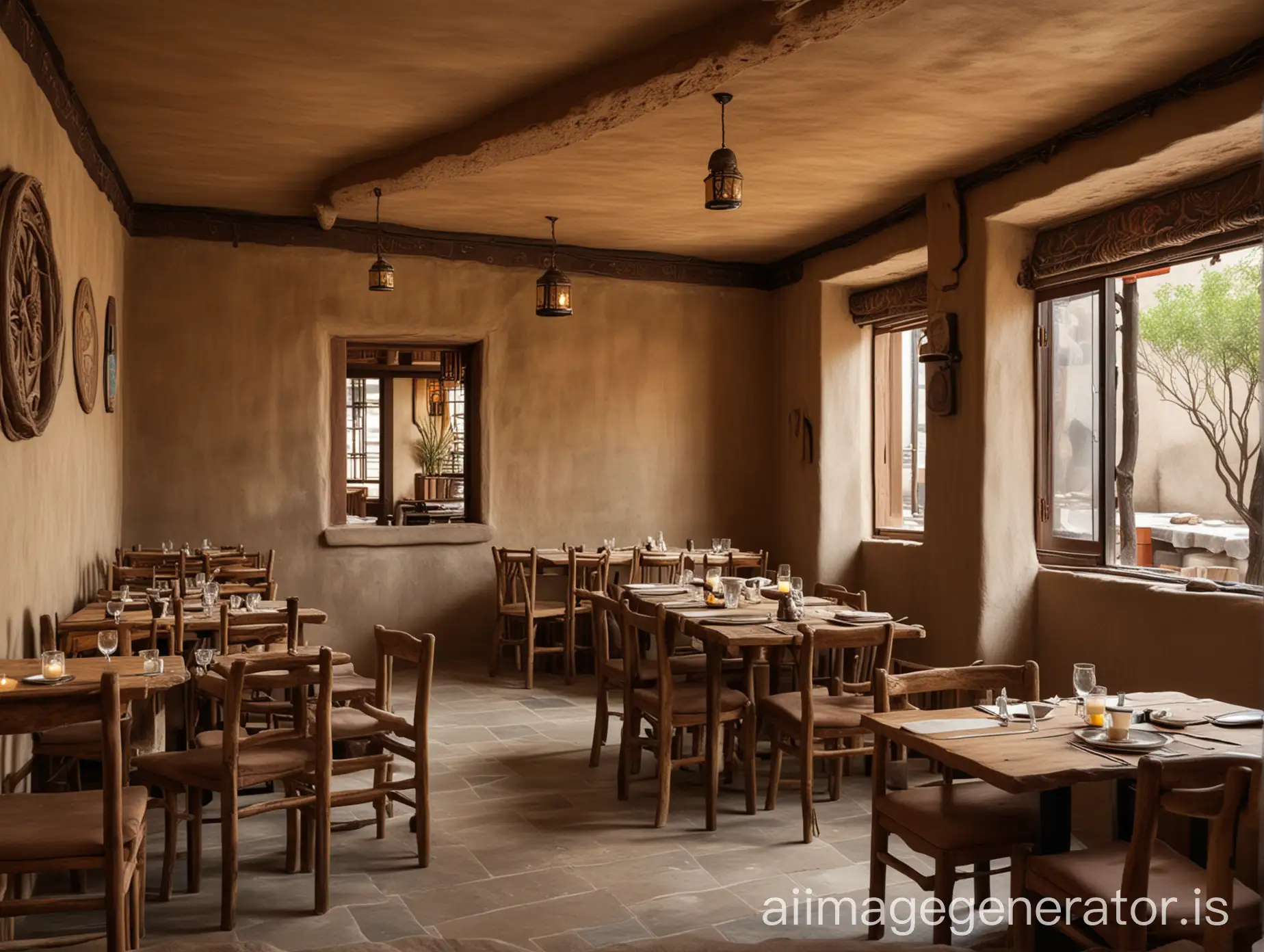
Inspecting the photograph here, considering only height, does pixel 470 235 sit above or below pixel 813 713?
above

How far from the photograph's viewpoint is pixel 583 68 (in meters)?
4.76

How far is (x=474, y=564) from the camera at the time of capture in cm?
811

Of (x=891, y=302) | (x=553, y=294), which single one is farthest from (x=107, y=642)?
(x=891, y=302)

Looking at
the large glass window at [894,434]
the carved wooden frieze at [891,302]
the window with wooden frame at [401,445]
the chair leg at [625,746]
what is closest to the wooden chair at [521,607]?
the chair leg at [625,746]

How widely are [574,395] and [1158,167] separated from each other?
468cm

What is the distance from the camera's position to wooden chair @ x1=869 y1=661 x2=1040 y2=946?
2898 mm

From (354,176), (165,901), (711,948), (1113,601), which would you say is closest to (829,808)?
(1113,601)

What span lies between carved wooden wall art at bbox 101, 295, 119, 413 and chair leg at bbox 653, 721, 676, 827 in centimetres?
410

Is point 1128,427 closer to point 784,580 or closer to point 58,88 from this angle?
point 784,580

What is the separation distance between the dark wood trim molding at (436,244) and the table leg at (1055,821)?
245 inches

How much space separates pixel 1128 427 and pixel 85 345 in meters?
5.42

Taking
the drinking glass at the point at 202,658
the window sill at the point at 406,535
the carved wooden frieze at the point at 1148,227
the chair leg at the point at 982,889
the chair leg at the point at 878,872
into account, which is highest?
the carved wooden frieze at the point at 1148,227

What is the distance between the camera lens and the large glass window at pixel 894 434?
25.8ft

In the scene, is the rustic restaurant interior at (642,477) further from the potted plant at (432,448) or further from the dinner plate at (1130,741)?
the potted plant at (432,448)
